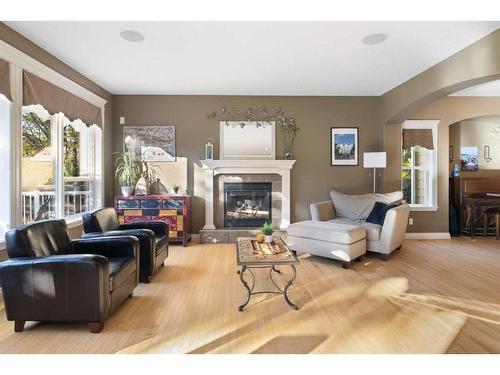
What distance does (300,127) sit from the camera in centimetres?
578

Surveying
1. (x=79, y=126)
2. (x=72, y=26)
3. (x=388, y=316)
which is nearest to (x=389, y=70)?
(x=388, y=316)

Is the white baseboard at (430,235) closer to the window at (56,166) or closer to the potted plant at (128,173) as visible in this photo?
the potted plant at (128,173)

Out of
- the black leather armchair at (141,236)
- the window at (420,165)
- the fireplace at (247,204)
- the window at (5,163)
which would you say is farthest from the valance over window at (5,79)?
the window at (420,165)

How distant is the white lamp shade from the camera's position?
5137 millimetres

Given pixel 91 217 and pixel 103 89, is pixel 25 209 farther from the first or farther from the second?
pixel 103 89

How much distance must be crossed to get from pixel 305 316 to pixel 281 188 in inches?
130

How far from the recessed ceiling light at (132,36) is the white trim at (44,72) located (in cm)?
108

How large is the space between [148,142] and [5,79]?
2722mm

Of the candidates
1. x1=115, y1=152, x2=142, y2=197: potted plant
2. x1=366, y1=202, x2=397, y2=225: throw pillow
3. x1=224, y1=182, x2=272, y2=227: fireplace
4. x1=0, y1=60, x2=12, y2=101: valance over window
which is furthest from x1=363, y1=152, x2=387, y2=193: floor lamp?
x1=0, y1=60, x2=12, y2=101: valance over window

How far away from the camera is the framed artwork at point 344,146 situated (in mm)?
5816

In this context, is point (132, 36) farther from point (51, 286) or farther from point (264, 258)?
point (264, 258)

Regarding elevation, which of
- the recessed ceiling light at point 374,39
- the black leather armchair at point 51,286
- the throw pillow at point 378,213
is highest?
the recessed ceiling light at point 374,39

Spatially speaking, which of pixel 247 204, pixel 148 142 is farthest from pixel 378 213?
pixel 148 142

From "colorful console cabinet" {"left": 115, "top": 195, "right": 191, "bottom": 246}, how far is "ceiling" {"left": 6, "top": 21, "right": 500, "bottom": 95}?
1909mm
